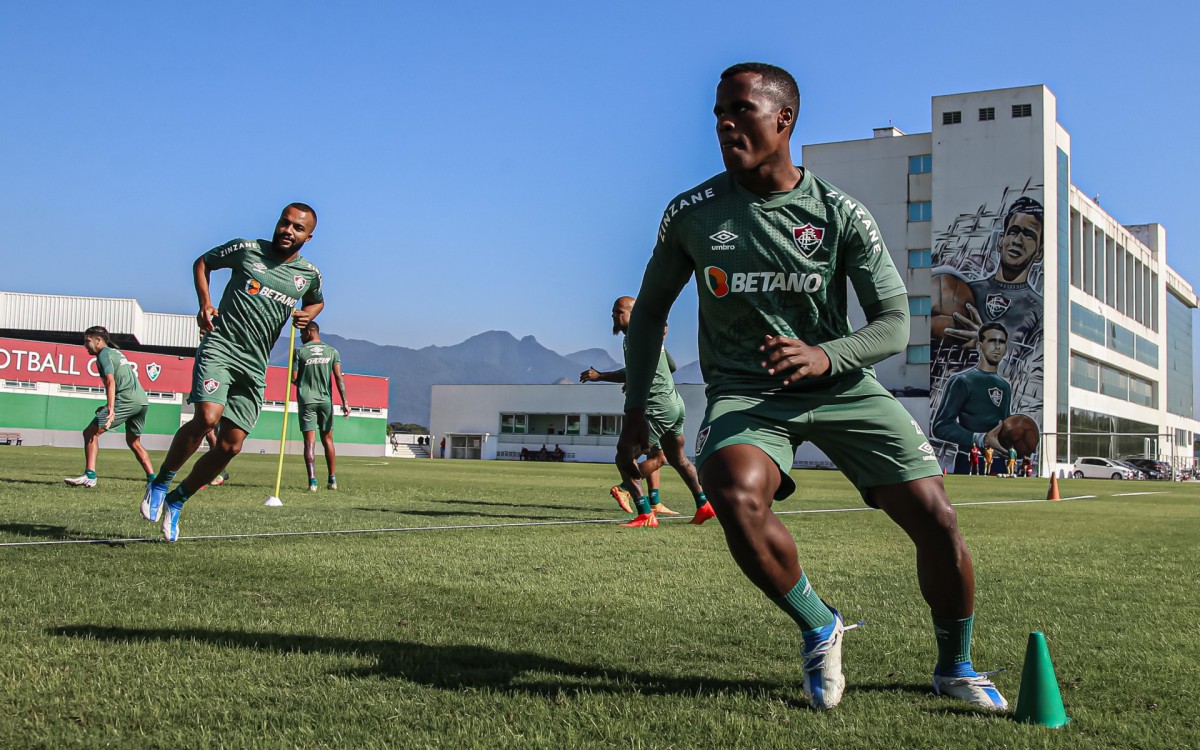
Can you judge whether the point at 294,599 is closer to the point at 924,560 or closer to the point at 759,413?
the point at 759,413

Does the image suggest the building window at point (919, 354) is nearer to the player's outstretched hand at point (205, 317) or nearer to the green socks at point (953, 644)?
the player's outstretched hand at point (205, 317)

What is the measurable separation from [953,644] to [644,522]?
672cm

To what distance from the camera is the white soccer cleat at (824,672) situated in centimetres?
325

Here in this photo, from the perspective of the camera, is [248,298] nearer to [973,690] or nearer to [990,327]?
[973,690]

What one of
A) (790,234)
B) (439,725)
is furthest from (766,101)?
(439,725)

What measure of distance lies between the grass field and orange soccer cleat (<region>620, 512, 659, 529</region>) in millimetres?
1677

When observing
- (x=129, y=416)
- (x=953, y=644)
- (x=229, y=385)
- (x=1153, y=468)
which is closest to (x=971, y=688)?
(x=953, y=644)

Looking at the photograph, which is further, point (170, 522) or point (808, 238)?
point (170, 522)

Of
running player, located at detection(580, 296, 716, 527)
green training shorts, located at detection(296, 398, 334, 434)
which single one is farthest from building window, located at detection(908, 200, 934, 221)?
running player, located at detection(580, 296, 716, 527)

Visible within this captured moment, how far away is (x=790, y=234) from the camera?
368 centimetres

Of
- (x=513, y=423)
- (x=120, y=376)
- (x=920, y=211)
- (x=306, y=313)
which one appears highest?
(x=920, y=211)

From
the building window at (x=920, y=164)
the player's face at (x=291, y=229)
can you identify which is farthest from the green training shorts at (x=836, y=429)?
the building window at (x=920, y=164)

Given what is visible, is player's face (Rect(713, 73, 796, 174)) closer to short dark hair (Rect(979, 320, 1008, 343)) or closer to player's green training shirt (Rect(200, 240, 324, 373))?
player's green training shirt (Rect(200, 240, 324, 373))

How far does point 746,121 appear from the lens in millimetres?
3611
